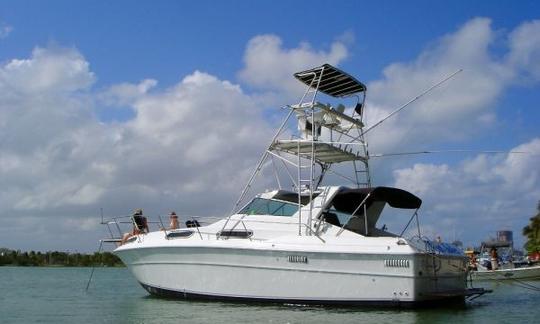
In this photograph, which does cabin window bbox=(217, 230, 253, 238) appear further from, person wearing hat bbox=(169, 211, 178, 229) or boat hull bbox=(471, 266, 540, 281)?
boat hull bbox=(471, 266, 540, 281)

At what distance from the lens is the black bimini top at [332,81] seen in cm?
1658

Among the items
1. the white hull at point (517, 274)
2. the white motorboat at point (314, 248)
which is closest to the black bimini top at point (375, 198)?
the white motorboat at point (314, 248)

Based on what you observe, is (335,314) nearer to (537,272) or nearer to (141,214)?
(141,214)

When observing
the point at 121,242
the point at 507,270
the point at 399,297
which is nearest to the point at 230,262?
the point at 399,297

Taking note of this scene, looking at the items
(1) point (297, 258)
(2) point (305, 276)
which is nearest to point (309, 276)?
(2) point (305, 276)

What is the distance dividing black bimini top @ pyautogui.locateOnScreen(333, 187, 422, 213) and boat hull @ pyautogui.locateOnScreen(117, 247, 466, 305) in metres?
1.63

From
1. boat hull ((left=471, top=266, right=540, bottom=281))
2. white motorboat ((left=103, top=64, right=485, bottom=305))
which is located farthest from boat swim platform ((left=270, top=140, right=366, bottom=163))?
boat hull ((left=471, top=266, right=540, bottom=281))

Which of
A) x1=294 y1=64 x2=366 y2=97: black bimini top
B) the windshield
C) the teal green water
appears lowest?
the teal green water

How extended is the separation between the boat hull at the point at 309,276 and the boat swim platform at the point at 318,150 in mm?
3005

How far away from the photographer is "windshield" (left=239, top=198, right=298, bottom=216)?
16453 mm

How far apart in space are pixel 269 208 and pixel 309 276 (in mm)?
2494

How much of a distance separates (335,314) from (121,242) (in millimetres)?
8321

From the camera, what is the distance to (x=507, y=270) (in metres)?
28.9

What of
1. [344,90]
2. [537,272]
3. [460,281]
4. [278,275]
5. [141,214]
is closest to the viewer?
[278,275]
